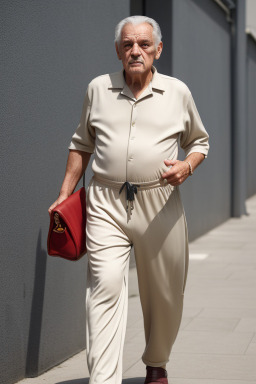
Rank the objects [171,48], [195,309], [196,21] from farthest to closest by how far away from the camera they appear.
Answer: [196,21] < [171,48] < [195,309]

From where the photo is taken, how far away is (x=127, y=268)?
415 cm

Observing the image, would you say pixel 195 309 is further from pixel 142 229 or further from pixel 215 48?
pixel 215 48

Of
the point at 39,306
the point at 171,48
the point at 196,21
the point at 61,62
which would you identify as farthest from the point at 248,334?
the point at 196,21

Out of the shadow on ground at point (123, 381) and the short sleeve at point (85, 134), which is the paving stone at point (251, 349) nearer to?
the shadow on ground at point (123, 381)

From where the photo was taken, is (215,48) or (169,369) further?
(215,48)

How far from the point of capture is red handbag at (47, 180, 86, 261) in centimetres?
407

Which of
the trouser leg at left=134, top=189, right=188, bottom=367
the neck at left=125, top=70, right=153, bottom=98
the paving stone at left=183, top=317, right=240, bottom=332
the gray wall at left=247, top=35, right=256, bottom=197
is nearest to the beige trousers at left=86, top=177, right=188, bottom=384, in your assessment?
the trouser leg at left=134, top=189, right=188, bottom=367

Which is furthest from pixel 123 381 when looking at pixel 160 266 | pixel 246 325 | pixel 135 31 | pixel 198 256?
pixel 198 256

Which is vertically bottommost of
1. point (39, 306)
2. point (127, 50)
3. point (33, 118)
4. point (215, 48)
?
point (39, 306)

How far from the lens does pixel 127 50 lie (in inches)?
161

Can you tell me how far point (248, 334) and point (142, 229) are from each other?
7.13ft

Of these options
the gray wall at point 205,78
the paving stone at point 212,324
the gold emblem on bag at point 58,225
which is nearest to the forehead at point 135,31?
the gold emblem on bag at point 58,225

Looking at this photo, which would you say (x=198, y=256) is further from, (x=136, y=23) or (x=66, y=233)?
(x=136, y=23)

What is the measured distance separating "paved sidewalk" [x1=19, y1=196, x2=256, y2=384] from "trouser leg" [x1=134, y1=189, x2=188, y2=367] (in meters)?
0.49
